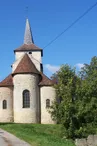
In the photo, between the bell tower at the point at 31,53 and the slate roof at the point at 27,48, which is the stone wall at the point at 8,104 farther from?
the slate roof at the point at 27,48

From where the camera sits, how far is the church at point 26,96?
54.6 metres

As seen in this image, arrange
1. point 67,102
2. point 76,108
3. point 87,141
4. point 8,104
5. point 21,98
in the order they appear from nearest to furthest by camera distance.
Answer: point 87,141 < point 76,108 < point 67,102 < point 21,98 < point 8,104

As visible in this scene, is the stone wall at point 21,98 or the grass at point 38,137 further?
the stone wall at point 21,98

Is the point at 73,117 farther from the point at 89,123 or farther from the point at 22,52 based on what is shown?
the point at 22,52

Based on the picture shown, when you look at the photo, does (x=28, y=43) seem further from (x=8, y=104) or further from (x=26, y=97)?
(x=26, y=97)

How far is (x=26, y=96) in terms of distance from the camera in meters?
55.1

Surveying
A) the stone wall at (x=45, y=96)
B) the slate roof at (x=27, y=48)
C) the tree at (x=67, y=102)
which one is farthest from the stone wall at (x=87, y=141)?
the slate roof at (x=27, y=48)

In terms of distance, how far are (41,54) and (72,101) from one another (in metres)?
28.9

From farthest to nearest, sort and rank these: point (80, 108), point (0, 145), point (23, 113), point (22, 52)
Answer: point (22, 52) → point (23, 113) → point (80, 108) → point (0, 145)

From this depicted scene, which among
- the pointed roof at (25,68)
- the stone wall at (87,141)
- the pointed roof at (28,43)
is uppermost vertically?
the pointed roof at (28,43)

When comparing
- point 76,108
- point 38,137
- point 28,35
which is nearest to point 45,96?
point 76,108

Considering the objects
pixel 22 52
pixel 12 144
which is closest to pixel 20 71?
pixel 22 52

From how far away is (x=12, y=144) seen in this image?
2062cm

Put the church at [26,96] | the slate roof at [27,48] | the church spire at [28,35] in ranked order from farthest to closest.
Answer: the church spire at [28,35] < the slate roof at [27,48] < the church at [26,96]
